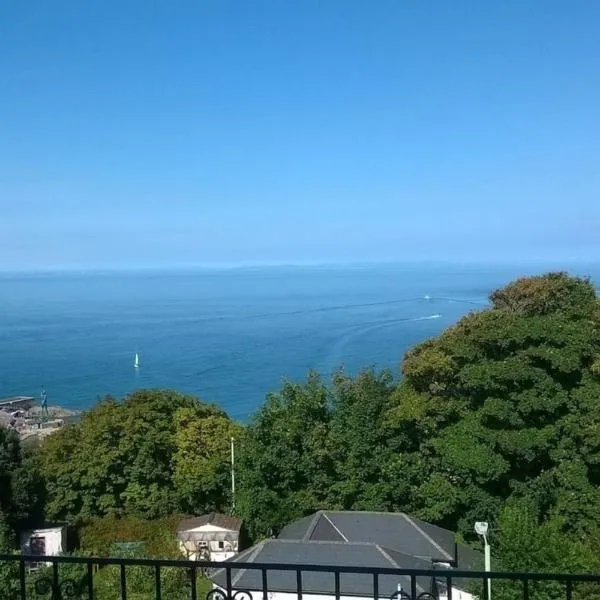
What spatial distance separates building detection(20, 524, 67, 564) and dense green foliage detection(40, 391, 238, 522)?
1914 mm

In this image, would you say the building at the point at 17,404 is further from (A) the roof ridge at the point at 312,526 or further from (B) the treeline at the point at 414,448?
(A) the roof ridge at the point at 312,526

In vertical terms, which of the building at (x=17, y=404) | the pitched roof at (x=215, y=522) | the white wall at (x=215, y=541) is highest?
the pitched roof at (x=215, y=522)

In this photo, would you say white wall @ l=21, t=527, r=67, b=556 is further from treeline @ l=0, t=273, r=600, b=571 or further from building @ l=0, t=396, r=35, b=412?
building @ l=0, t=396, r=35, b=412

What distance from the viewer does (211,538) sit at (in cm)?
1481

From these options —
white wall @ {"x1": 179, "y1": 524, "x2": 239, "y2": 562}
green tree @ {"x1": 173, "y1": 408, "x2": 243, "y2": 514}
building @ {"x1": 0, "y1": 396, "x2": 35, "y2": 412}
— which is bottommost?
building @ {"x1": 0, "y1": 396, "x2": 35, "y2": 412}

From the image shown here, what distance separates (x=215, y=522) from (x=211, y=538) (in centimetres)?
41

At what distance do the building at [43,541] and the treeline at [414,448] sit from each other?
17.7 inches

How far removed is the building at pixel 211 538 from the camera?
14.6 m

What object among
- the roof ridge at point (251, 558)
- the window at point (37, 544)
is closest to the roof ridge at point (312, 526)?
the roof ridge at point (251, 558)

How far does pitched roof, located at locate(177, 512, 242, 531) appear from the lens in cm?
1508

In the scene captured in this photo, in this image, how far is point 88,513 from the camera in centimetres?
1691

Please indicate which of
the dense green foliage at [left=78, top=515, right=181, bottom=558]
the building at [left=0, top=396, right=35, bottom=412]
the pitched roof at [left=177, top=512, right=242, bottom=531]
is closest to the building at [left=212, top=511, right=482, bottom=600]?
the pitched roof at [left=177, top=512, right=242, bottom=531]

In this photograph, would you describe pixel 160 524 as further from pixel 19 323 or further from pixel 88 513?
pixel 19 323

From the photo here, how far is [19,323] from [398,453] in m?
71.1
